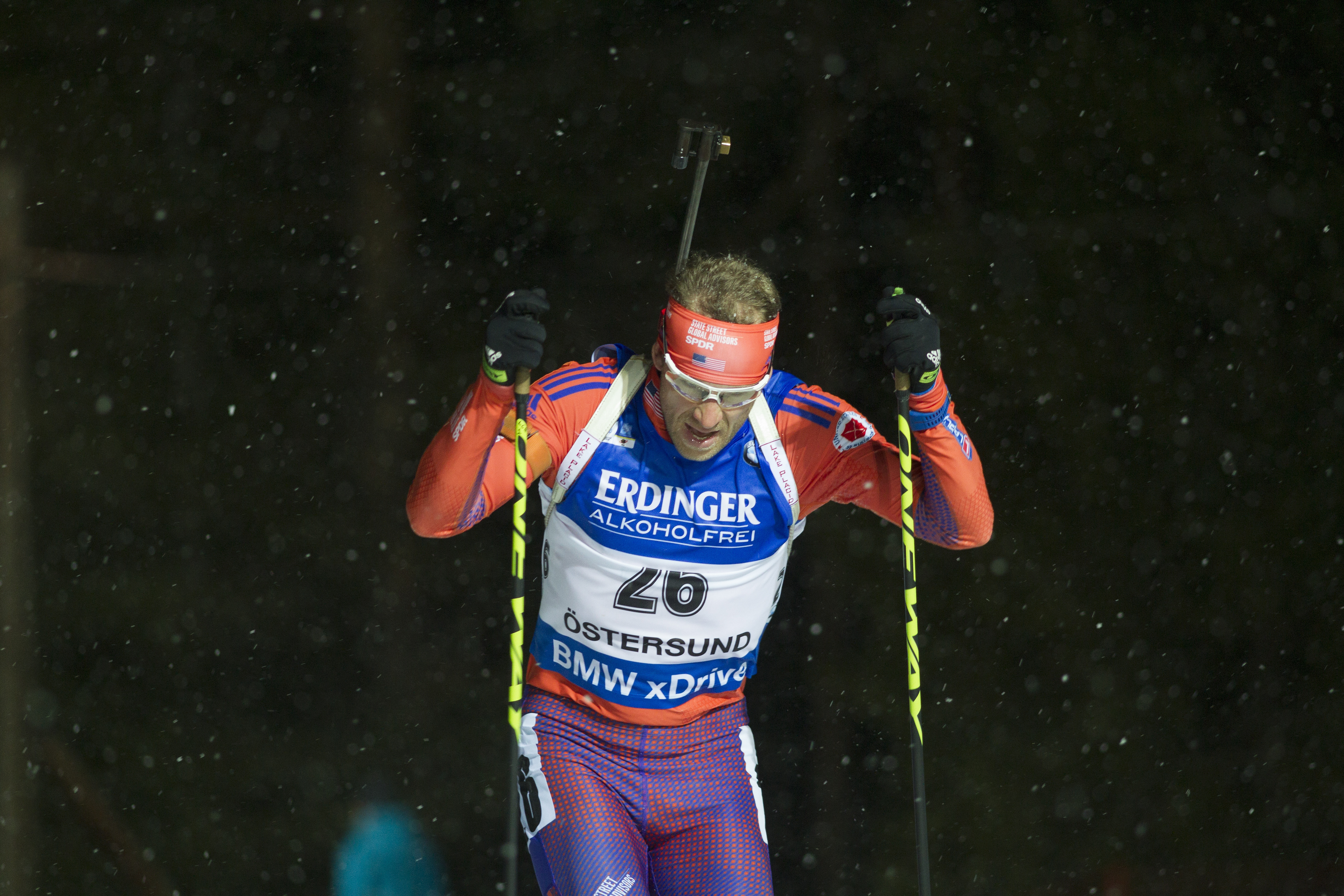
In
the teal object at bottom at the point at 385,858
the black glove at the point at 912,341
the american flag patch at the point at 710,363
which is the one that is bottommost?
the teal object at bottom at the point at 385,858

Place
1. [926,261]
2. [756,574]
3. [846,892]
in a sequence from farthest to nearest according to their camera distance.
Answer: [846,892] → [926,261] → [756,574]

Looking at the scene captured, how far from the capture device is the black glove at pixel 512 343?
1795mm

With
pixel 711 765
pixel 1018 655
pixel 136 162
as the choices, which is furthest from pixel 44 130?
pixel 1018 655

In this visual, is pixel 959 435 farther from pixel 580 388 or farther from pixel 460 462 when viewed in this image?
pixel 460 462

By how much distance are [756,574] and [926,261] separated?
139cm

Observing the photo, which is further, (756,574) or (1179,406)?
(1179,406)

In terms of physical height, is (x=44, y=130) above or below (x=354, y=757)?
above

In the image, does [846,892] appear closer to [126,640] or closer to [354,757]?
[354,757]

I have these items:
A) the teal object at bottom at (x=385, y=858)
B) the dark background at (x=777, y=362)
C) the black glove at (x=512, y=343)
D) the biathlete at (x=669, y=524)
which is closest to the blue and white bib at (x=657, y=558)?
the biathlete at (x=669, y=524)

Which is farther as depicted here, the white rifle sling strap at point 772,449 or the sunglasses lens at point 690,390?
the white rifle sling strap at point 772,449

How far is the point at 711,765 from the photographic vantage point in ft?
6.75

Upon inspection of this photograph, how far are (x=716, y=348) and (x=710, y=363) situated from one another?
0.08ft

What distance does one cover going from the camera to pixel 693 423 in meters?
1.87

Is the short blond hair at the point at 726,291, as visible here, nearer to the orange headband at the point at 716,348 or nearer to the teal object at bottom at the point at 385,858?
the orange headband at the point at 716,348
